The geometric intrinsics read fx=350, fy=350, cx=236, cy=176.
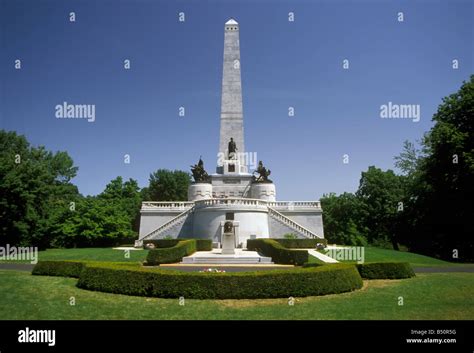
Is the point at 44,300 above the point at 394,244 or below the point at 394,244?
above

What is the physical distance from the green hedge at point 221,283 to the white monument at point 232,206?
15.6 metres

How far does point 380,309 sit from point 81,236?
39.6m

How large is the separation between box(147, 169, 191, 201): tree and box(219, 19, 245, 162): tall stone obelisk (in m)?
28.8

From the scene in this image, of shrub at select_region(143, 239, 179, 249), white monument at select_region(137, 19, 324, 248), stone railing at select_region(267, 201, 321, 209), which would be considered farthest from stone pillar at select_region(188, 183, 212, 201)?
shrub at select_region(143, 239, 179, 249)

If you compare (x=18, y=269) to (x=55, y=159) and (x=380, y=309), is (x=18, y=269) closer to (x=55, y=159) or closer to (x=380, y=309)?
(x=380, y=309)

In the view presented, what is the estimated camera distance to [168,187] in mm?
78500

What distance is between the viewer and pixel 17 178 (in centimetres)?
3438

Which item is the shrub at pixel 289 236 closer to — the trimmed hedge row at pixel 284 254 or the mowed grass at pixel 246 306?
the trimmed hedge row at pixel 284 254

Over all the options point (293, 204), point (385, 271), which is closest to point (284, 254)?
point (385, 271)

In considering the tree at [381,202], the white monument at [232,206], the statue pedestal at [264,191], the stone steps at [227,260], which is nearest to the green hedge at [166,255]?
the stone steps at [227,260]

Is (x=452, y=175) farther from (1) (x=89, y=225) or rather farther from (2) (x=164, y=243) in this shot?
(1) (x=89, y=225)

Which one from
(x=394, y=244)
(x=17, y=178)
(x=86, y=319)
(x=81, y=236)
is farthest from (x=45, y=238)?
(x=394, y=244)

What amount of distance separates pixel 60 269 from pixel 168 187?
60.3 m

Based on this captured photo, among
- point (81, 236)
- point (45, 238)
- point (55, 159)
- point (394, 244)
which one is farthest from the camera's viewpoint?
point (55, 159)
